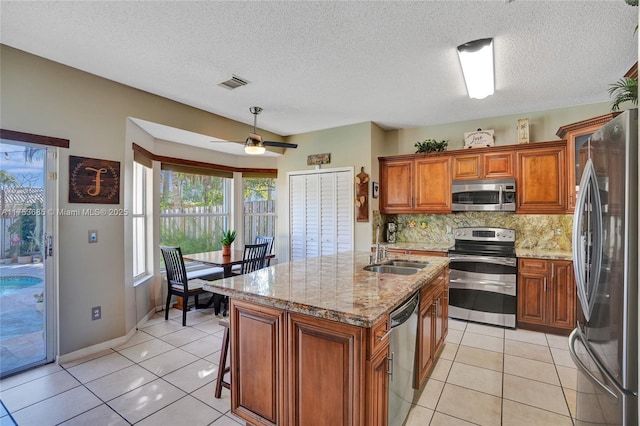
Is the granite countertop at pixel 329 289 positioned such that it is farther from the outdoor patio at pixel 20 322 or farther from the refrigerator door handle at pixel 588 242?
the outdoor patio at pixel 20 322

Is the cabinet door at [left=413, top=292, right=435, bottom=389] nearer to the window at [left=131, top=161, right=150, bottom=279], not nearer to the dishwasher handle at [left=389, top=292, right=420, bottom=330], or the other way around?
the dishwasher handle at [left=389, top=292, right=420, bottom=330]

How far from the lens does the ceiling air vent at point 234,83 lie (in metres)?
3.11

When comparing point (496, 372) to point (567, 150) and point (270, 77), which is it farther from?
point (270, 77)

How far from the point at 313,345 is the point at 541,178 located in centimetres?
386

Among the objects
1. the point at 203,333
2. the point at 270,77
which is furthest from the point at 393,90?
the point at 203,333

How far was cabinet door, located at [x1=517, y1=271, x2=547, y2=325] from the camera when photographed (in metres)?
3.63

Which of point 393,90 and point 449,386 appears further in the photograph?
point 393,90

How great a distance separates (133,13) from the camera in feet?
6.82

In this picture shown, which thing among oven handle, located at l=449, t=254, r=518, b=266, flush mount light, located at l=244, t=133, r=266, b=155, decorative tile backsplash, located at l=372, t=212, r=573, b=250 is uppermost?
flush mount light, located at l=244, t=133, r=266, b=155

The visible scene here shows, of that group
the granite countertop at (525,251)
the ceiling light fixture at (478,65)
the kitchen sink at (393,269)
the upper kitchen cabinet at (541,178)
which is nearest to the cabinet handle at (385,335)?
the kitchen sink at (393,269)

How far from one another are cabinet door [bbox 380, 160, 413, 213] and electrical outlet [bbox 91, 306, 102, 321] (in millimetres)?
3881

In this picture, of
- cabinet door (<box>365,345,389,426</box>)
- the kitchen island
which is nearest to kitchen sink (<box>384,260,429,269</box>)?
the kitchen island

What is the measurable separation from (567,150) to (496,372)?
275 cm

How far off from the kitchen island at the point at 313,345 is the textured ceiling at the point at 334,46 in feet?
5.99
